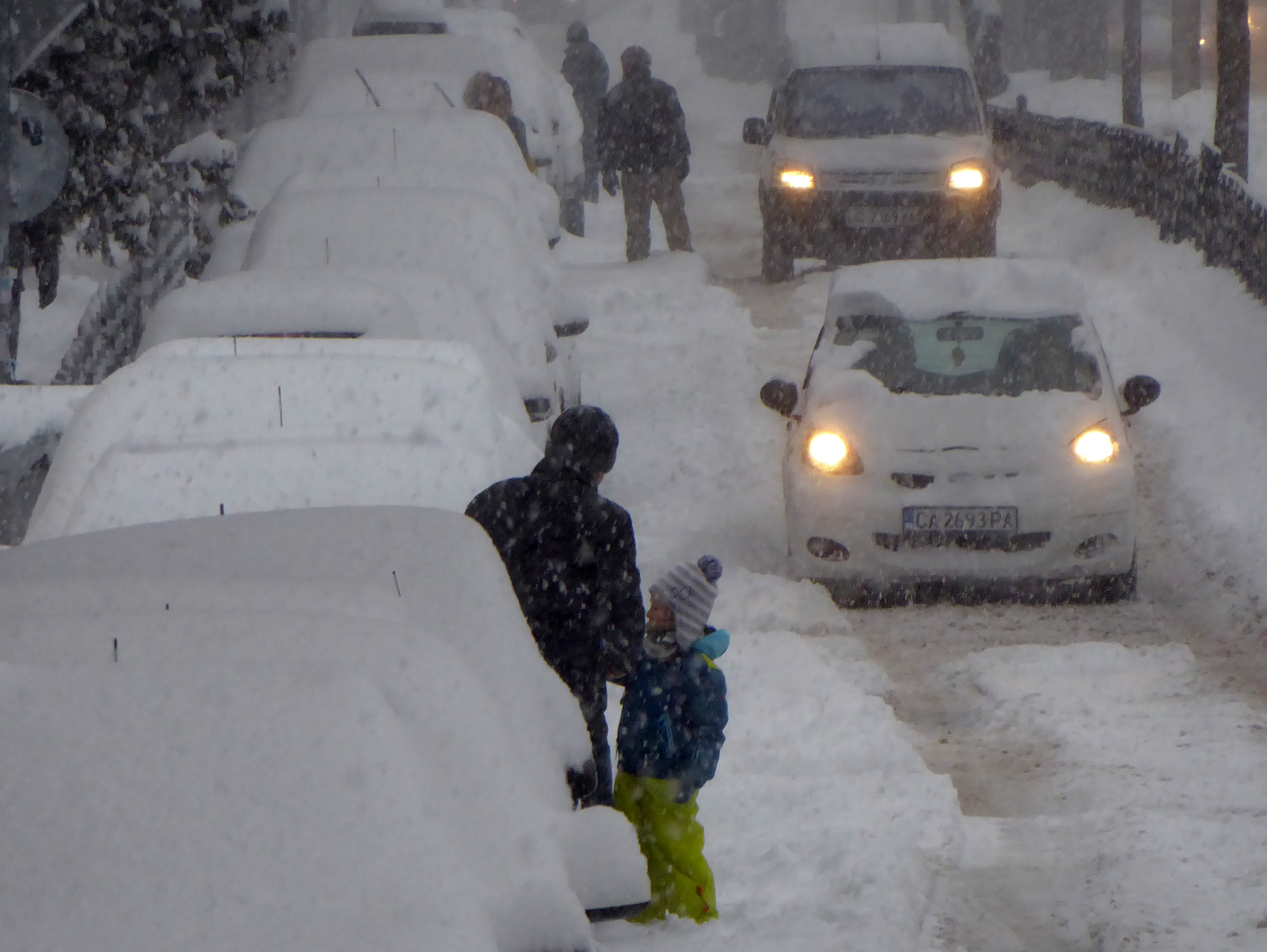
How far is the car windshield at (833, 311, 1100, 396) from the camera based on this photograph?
9.27 metres

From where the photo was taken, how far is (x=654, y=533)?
10.3m

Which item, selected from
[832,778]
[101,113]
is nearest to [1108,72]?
[101,113]

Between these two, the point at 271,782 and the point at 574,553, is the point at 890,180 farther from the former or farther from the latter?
the point at 271,782

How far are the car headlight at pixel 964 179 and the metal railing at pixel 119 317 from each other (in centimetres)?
628

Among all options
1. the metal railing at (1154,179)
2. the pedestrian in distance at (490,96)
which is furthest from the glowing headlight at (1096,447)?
the pedestrian in distance at (490,96)

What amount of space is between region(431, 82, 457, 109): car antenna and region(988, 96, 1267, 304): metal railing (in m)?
5.41

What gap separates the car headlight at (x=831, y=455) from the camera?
8.87m

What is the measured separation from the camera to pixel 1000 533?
8672 millimetres

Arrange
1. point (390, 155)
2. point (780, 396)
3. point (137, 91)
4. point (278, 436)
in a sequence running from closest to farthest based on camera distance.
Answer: point (278, 436), point (780, 396), point (137, 91), point (390, 155)

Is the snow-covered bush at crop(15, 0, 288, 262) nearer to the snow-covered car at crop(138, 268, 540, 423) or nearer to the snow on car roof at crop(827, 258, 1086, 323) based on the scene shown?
the snow-covered car at crop(138, 268, 540, 423)

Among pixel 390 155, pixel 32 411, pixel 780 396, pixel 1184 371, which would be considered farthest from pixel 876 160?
pixel 32 411

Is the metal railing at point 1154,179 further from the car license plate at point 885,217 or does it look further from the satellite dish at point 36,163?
the satellite dish at point 36,163

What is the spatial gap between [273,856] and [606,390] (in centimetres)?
1117

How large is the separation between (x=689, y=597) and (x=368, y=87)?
31.8ft
